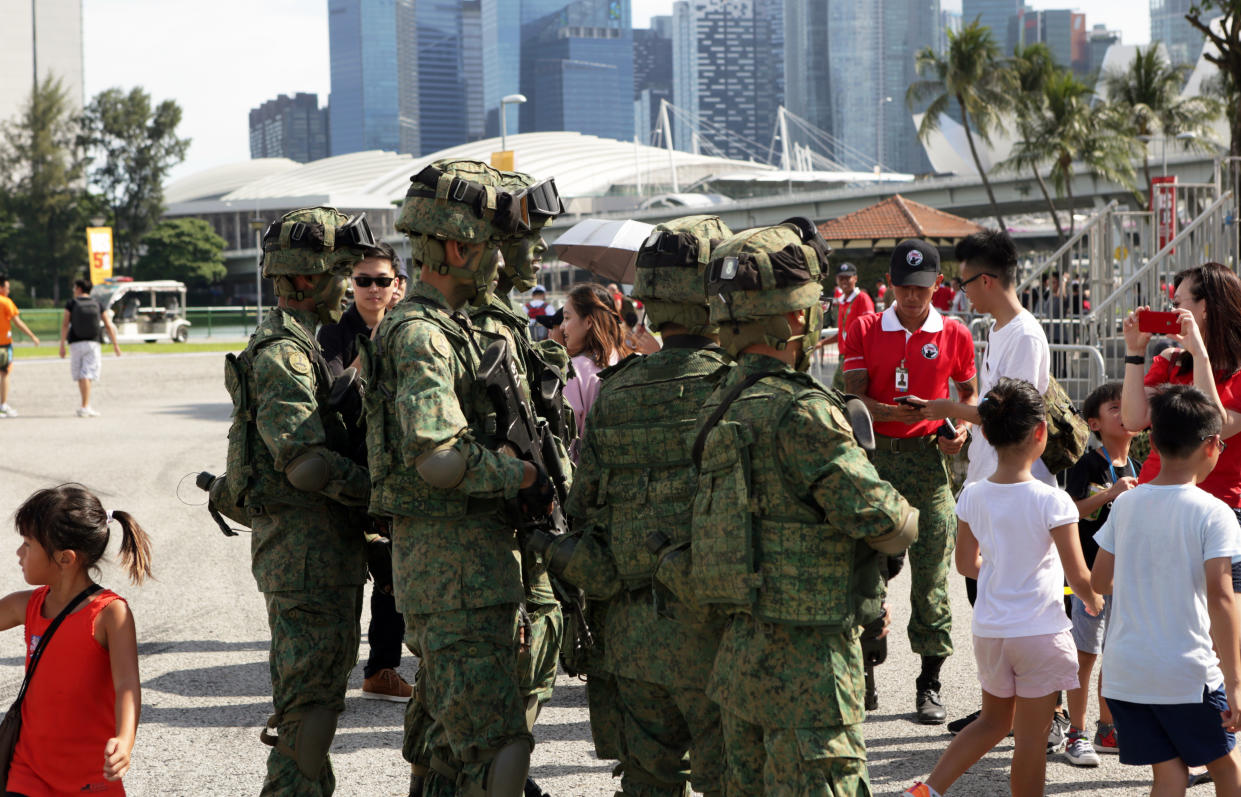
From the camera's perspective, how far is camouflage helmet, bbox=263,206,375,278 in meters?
4.39

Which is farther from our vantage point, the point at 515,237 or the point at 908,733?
the point at 908,733

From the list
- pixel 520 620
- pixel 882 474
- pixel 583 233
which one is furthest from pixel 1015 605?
pixel 583 233

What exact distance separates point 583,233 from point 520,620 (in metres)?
3.54

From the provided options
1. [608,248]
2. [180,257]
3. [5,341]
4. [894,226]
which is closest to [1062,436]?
[608,248]

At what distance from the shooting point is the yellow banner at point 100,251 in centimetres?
4300

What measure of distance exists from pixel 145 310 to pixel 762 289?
156 feet

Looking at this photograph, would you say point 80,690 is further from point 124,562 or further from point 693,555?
point 693,555

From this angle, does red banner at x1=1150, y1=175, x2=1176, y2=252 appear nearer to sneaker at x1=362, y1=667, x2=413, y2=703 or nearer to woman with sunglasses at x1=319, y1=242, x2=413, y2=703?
woman with sunglasses at x1=319, y1=242, x2=413, y2=703

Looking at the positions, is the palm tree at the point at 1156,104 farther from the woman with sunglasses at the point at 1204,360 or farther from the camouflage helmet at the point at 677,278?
the camouflage helmet at the point at 677,278

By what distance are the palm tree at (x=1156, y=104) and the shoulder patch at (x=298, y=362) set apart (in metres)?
56.7

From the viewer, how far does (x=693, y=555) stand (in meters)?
3.16

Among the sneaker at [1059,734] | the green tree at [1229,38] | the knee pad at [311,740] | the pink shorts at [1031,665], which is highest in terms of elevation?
the green tree at [1229,38]

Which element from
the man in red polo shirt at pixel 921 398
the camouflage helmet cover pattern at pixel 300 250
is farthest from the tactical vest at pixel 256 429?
the man in red polo shirt at pixel 921 398

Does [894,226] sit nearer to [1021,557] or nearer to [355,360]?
[355,360]
